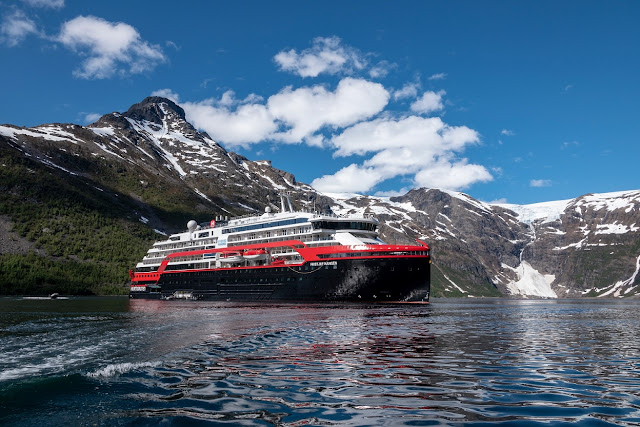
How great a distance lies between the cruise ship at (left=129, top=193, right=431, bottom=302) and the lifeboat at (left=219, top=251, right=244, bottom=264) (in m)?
0.21

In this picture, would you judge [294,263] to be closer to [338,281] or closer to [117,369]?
[338,281]

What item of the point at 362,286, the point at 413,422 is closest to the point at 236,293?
the point at 362,286

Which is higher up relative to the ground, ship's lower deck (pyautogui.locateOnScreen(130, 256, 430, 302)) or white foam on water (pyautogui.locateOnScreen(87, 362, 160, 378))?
ship's lower deck (pyautogui.locateOnScreen(130, 256, 430, 302))

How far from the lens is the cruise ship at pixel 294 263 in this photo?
230 feet

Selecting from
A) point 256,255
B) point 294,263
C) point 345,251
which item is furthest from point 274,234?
point 345,251

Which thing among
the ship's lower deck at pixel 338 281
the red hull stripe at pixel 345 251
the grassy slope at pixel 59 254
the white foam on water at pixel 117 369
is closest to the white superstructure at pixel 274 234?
the red hull stripe at pixel 345 251

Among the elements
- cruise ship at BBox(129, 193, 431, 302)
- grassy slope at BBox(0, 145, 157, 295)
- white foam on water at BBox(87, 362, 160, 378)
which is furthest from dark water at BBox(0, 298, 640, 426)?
grassy slope at BBox(0, 145, 157, 295)

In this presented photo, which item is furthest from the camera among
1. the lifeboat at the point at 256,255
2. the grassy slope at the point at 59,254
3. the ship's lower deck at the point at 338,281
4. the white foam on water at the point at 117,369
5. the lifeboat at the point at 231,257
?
the grassy slope at the point at 59,254

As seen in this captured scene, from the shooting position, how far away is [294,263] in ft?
253

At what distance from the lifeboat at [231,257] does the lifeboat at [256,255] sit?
2240mm

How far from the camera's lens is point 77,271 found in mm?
160875

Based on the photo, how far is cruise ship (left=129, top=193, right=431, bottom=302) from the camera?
230 ft

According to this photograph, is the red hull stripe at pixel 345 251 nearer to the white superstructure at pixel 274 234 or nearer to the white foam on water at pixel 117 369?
the white superstructure at pixel 274 234

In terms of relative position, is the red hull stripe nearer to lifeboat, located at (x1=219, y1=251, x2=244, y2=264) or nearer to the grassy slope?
lifeboat, located at (x1=219, y1=251, x2=244, y2=264)
